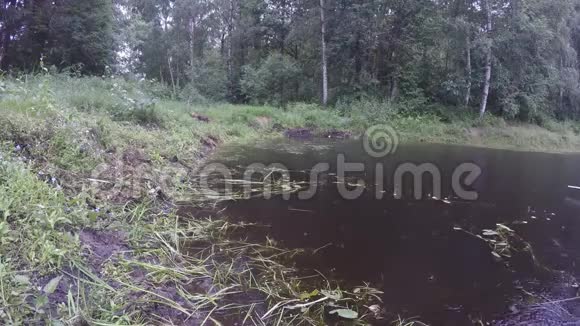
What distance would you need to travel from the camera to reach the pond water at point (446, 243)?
2555 millimetres

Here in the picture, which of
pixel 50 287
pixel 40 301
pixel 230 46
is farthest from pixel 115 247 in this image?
pixel 230 46

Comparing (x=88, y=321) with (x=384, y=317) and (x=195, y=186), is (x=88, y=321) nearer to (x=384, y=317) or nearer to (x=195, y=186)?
(x=384, y=317)

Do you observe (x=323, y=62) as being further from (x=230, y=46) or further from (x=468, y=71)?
(x=230, y=46)

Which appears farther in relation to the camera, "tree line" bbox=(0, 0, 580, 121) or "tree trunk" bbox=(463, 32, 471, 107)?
"tree trunk" bbox=(463, 32, 471, 107)

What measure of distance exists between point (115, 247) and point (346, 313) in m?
1.73

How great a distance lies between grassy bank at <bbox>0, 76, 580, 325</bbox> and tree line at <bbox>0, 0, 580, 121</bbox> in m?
8.59

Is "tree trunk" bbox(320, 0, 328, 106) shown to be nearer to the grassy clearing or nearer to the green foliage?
the green foliage

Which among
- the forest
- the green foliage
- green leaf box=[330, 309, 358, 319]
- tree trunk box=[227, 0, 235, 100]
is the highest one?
tree trunk box=[227, 0, 235, 100]

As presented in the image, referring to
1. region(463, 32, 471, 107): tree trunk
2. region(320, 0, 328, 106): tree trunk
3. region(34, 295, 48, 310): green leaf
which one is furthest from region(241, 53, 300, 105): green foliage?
region(34, 295, 48, 310): green leaf

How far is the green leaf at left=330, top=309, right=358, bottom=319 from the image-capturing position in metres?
2.29

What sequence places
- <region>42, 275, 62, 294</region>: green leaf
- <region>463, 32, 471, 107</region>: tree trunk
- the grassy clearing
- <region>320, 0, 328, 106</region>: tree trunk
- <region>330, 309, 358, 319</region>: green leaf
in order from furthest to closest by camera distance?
<region>320, 0, 328, 106</region>: tree trunk < <region>463, 32, 471, 107</region>: tree trunk < <region>330, 309, 358, 319</region>: green leaf < the grassy clearing < <region>42, 275, 62, 294</region>: green leaf

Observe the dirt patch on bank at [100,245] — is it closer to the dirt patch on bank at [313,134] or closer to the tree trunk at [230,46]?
the dirt patch on bank at [313,134]

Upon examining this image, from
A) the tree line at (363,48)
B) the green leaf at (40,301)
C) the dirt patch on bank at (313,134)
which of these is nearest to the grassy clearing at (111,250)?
the green leaf at (40,301)

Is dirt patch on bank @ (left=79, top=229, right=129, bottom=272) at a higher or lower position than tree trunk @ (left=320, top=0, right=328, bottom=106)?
lower
